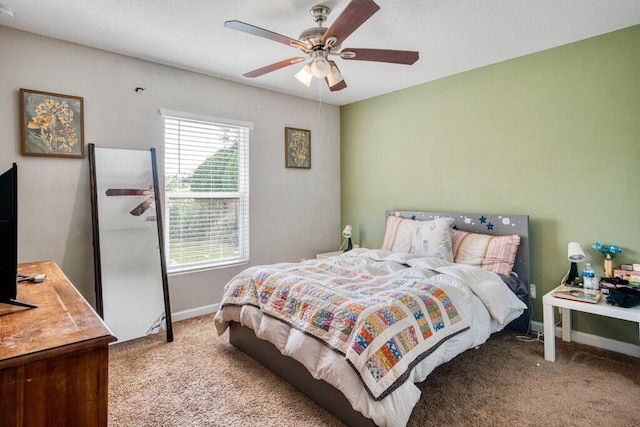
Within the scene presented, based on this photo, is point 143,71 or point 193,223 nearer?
point 143,71

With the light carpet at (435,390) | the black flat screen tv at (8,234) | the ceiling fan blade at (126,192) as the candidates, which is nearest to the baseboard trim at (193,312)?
the light carpet at (435,390)

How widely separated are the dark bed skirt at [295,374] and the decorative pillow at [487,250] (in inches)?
75.2

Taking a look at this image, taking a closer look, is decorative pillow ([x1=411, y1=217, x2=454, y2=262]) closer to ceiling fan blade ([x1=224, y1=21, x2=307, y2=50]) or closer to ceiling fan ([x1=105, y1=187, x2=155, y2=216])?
ceiling fan blade ([x1=224, y1=21, x2=307, y2=50])

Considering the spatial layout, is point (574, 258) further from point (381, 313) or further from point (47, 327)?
point (47, 327)

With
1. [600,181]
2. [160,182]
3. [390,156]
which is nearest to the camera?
[600,181]

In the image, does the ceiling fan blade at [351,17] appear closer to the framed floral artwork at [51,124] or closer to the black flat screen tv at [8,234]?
the black flat screen tv at [8,234]

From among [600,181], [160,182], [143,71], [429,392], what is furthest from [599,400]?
[143,71]

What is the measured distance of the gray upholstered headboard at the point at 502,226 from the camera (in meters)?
3.06

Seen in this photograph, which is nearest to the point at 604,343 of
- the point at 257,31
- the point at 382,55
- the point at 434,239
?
the point at 434,239

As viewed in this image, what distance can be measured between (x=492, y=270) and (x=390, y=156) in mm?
1897

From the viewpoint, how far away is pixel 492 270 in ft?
9.95

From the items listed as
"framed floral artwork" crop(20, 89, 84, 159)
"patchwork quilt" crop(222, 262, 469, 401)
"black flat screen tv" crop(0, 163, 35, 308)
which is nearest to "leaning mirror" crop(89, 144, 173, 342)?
"framed floral artwork" crop(20, 89, 84, 159)

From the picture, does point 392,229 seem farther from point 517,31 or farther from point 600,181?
point 517,31

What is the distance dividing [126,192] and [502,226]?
3494mm
